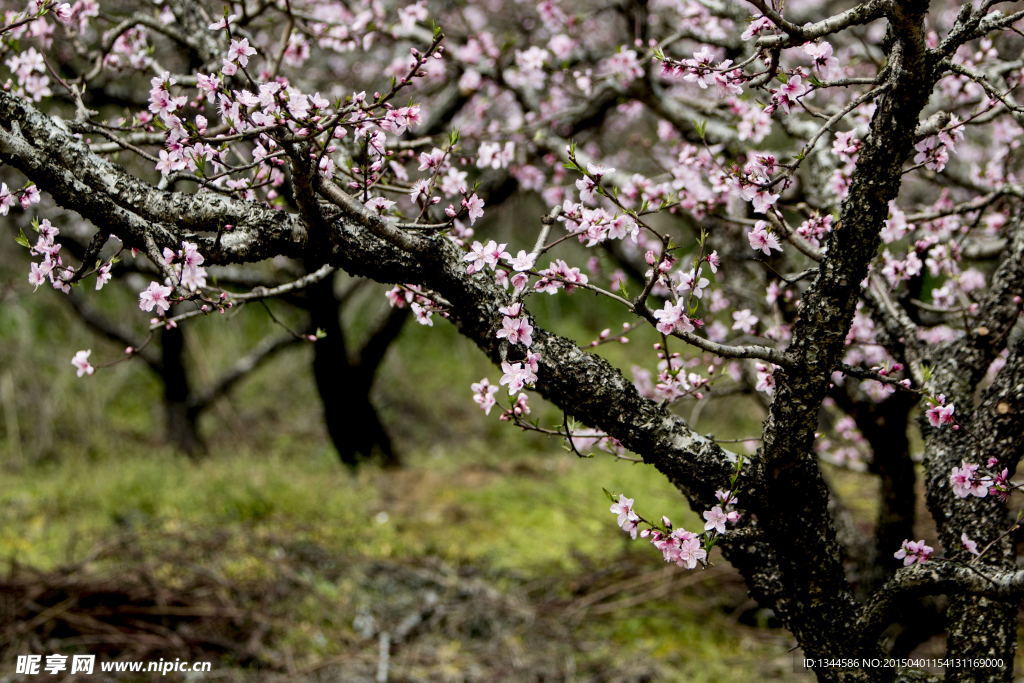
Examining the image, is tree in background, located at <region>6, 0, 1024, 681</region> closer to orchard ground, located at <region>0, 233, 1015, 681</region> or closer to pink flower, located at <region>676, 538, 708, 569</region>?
pink flower, located at <region>676, 538, 708, 569</region>

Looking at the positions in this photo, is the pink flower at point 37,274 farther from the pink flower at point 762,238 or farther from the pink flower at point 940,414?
the pink flower at point 940,414

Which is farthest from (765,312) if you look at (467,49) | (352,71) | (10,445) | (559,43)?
(10,445)

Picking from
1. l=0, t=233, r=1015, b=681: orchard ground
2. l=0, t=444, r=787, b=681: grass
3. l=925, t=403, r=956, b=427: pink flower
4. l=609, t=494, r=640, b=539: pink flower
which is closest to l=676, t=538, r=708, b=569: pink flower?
l=609, t=494, r=640, b=539: pink flower

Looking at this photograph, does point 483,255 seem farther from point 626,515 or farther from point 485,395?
point 626,515

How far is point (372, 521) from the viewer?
632 centimetres

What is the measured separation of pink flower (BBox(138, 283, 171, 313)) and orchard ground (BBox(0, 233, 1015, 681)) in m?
1.81

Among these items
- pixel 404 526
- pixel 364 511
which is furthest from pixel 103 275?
pixel 364 511

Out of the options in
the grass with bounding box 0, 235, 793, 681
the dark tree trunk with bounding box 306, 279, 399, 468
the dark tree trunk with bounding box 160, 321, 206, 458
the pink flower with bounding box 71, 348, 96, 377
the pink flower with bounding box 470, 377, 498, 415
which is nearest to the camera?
the pink flower with bounding box 470, 377, 498, 415

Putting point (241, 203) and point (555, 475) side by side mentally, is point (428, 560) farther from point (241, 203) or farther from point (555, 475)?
point (241, 203)

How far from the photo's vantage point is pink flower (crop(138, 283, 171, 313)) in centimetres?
227

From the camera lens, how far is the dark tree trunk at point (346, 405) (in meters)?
7.26

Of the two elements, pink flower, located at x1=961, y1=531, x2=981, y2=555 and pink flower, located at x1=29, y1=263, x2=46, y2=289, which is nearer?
pink flower, located at x1=29, y1=263, x2=46, y2=289

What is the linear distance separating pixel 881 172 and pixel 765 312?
7.53 feet

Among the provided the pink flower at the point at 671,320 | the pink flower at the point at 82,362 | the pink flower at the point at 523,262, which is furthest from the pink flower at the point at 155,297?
the pink flower at the point at 671,320
